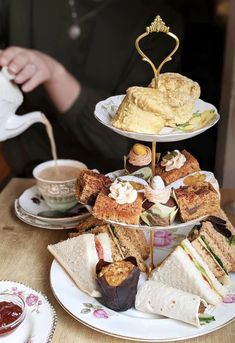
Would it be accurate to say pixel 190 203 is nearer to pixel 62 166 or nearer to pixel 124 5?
pixel 62 166

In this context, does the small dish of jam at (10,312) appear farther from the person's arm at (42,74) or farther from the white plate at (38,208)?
the person's arm at (42,74)

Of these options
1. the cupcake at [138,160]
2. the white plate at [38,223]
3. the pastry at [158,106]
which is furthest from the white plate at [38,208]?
the pastry at [158,106]

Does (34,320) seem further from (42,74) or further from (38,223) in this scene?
(42,74)

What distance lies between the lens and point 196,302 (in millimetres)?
1053

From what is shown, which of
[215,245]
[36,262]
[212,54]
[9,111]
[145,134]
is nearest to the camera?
[145,134]

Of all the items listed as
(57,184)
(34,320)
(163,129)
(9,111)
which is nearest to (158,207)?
(163,129)

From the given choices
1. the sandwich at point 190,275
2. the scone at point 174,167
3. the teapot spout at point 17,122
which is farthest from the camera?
the teapot spout at point 17,122

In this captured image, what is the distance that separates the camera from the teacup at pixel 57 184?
155cm

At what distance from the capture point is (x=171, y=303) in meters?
1.07

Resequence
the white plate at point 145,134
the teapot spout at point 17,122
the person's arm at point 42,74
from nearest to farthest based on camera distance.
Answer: the white plate at point 145,134
the teapot spout at point 17,122
the person's arm at point 42,74

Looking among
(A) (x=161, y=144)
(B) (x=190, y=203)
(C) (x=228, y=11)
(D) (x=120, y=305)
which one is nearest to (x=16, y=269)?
(D) (x=120, y=305)

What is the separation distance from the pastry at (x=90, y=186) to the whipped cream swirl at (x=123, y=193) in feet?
0.26

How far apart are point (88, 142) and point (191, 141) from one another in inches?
18.7

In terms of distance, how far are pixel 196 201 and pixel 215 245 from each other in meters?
0.18
